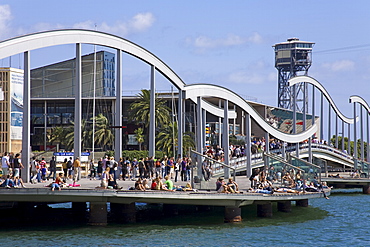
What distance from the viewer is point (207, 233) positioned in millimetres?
29250

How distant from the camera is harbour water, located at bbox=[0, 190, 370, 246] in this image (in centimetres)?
2675

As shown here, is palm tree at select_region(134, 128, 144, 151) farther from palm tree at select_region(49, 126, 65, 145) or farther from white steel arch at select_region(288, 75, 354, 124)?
white steel arch at select_region(288, 75, 354, 124)

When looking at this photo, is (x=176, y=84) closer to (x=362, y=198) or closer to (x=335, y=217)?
(x=335, y=217)

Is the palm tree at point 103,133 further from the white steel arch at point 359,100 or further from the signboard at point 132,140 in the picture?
the white steel arch at point 359,100

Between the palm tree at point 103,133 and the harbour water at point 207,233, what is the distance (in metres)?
41.9

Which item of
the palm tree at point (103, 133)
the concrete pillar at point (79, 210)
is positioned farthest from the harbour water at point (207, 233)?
the palm tree at point (103, 133)

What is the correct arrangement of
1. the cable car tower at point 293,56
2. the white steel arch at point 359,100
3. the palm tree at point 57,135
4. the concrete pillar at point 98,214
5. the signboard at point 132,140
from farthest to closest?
the cable car tower at point 293,56 < the signboard at point 132,140 < the white steel arch at point 359,100 < the palm tree at point 57,135 < the concrete pillar at point 98,214

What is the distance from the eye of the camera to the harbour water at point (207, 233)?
2675 cm

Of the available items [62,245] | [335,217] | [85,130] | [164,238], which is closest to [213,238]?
[164,238]

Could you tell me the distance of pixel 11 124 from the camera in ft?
270

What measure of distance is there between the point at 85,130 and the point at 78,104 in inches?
1835

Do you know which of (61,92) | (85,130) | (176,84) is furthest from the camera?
(61,92)

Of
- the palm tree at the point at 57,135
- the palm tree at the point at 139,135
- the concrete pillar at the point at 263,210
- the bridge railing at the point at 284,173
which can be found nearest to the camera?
the concrete pillar at the point at 263,210

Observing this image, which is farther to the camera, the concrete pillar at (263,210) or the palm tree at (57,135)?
the palm tree at (57,135)
